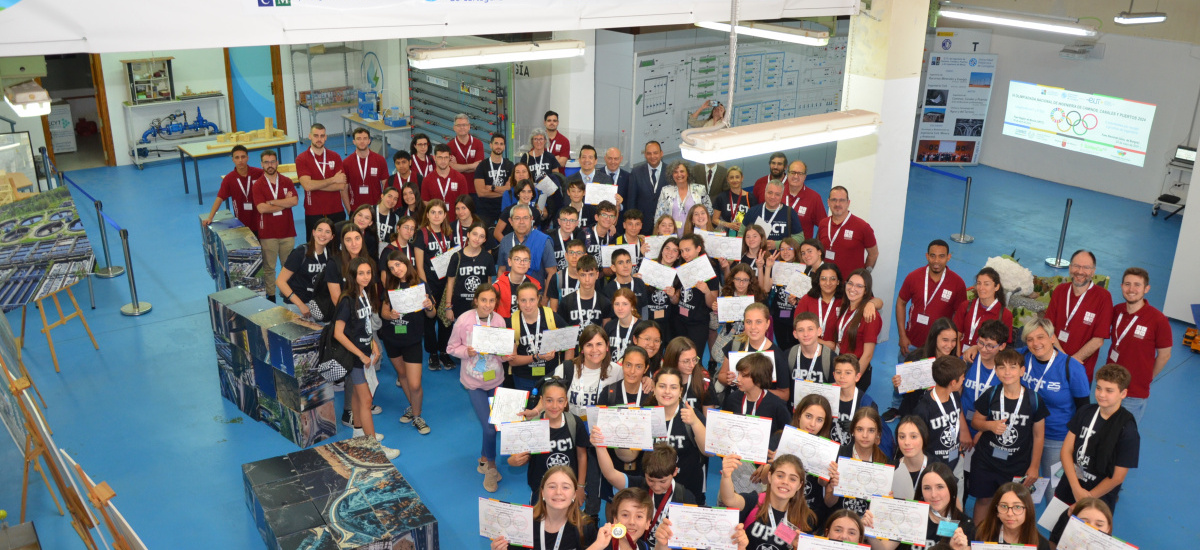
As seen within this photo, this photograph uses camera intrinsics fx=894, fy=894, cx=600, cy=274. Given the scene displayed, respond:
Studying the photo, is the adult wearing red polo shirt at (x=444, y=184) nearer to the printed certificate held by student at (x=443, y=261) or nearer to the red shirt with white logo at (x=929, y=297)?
the printed certificate held by student at (x=443, y=261)

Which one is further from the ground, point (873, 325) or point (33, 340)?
point (873, 325)

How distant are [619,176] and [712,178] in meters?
1.00

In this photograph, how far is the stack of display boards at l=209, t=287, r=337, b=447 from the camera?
21.9 ft

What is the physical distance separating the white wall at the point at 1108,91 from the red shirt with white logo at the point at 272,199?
38.2ft

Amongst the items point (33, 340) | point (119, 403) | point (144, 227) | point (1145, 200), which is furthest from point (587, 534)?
point (1145, 200)

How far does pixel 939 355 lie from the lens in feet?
19.2

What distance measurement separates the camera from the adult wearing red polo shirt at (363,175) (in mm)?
9367

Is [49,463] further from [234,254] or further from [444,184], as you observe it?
[444,184]

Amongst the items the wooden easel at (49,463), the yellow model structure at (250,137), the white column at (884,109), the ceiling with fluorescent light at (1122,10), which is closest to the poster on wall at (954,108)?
the ceiling with fluorescent light at (1122,10)

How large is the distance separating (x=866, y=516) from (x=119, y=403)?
6.14 metres

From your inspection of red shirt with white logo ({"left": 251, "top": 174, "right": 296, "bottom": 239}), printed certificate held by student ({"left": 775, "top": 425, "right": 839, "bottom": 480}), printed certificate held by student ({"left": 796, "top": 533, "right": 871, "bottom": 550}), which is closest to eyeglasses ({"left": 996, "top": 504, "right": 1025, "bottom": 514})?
printed certificate held by student ({"left": 796, "top": 533, "right": 871, "bottom": 550})

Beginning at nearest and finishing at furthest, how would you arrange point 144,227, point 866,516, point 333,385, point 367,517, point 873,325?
point 866,516 < point 367,517 < point 873,325 < point 333,385 < point 144,227

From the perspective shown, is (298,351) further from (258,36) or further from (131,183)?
(131,183)

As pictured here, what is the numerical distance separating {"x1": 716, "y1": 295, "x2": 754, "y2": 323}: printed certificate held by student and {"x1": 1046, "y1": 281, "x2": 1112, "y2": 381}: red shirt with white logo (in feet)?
7.49
